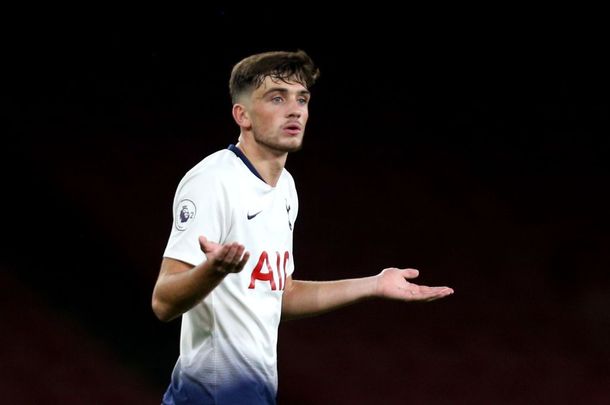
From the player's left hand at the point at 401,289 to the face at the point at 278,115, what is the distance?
0.38 meters

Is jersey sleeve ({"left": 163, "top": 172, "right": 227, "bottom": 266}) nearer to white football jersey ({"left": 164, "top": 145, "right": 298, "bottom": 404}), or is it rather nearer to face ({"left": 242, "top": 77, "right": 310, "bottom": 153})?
white football jersey ({"left": 164, "top": 145, "right": 298, "bottom": 404})

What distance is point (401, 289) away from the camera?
2.64m

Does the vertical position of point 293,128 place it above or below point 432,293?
above

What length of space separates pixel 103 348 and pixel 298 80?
7.36 ft

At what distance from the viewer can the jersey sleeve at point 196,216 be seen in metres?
2.33

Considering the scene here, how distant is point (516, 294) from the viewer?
15.2ft

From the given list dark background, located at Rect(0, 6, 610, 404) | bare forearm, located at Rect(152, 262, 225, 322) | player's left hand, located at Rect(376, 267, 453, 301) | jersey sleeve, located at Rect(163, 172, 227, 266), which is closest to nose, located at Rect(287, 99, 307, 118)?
jersey sleeve, located at Rect(163, 172, 227, 266)

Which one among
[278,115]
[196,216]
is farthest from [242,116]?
[196,216]

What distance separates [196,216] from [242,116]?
1.24ft

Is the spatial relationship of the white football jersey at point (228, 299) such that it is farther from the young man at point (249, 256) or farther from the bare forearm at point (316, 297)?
the bare forearm at point (316, 297)

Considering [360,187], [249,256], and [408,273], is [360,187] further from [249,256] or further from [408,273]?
[249,256]

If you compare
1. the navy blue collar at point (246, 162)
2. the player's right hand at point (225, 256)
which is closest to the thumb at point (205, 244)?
the player's right hand at point (225, 256)

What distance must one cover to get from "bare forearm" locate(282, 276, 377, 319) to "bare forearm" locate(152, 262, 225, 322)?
22.4 inches

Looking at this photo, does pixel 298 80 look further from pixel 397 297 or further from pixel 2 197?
pixel 2 197
